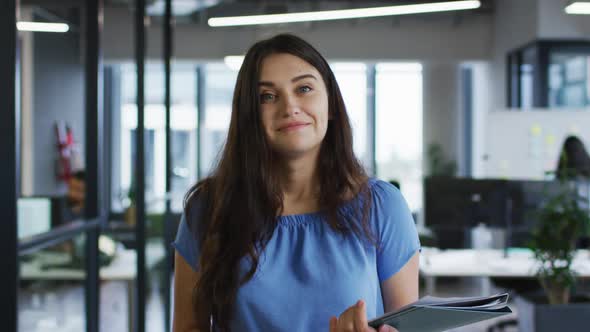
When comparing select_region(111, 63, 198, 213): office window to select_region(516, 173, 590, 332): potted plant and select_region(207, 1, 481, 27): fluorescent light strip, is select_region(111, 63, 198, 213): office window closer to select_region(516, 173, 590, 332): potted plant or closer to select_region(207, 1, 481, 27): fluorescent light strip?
select_region(207, 1, 481, 27): fluorescent light strip

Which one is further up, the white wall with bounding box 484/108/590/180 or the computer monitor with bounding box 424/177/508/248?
the white wall with bounding box 484/108/590/180

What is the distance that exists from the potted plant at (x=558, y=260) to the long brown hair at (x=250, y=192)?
2.47 metres

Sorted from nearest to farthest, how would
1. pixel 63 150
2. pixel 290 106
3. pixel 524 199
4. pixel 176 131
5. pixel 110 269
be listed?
1. pixel 290 106
2. pixel 110 269
3. pixel 524 199
4. pixel 63 150
5. pixel 176 131

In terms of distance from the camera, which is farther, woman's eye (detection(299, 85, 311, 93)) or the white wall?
the white wall

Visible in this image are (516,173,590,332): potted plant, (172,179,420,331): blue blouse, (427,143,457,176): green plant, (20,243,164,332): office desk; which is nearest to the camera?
(172,179,420,331): blue blouse

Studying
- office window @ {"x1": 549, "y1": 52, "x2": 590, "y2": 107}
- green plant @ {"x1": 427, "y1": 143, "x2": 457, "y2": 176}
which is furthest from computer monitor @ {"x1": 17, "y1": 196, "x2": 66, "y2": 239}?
green plant @ {"x1": 427, "y1": 143, "x2": 457, "y2": 176}

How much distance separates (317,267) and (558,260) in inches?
109

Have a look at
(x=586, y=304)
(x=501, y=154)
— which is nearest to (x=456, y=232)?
(x=501, y=154)

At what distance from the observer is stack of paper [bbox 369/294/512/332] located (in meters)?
1.14

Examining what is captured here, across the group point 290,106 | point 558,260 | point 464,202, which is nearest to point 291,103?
point 290,106

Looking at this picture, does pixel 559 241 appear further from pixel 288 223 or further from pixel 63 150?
pixel 63 150

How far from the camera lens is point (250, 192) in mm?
1522

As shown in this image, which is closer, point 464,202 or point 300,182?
point 300,182

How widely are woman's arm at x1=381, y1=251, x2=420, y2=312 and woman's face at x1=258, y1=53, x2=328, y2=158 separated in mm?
359
